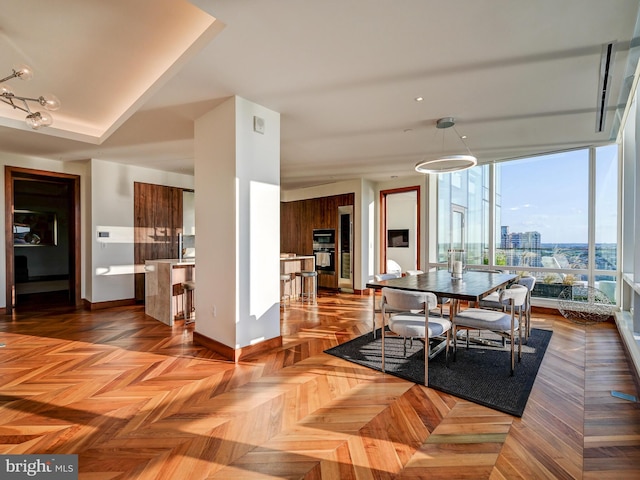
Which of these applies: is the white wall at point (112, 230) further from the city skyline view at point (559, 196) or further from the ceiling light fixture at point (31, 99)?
the city skyline view at point (559, 196)

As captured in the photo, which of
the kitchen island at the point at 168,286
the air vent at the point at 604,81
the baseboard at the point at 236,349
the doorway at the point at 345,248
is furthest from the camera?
the doorway at the point at 345,248

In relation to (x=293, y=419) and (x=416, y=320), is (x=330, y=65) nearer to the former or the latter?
(x=416, y=320)

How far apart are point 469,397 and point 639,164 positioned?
287cm

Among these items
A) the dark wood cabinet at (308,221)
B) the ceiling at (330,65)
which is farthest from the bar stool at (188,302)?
the dark wood cabinet at (308,221)

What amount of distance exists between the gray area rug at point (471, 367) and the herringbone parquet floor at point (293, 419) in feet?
0.35

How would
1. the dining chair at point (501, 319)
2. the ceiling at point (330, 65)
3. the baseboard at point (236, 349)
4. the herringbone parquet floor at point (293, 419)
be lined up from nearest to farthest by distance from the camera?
the herringbone parquet floor at point (293, 419)
the ceiling at point (330, 65)
the dining chair at point (501, 319)
the baseboard at point (236, 349)

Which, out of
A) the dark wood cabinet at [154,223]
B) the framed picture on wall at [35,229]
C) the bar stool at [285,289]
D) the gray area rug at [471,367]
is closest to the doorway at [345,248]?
the bar stool at [285,289]

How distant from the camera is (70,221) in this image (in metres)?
5.75

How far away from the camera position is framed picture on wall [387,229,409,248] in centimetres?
929

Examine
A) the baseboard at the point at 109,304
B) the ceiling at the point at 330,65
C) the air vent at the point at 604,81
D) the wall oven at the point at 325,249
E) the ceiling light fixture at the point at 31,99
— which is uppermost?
the ceiling at the point at 330,65

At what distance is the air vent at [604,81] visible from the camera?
92.4 inches

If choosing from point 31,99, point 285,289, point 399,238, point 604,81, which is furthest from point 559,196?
point 31,99

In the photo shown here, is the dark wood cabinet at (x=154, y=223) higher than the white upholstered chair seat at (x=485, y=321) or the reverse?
higher

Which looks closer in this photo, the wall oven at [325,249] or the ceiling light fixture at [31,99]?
the ceiling light fixture at [31,99]
